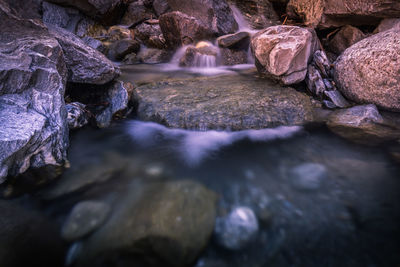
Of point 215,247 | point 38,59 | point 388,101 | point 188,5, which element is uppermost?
point 188,5

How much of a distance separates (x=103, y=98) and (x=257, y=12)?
904 cm

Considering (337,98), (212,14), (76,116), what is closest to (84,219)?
(76,116)

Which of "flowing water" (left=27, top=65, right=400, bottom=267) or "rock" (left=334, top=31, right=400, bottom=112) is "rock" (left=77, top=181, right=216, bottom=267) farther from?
"rock" (left=334, top=31, right=400, bottom=112)

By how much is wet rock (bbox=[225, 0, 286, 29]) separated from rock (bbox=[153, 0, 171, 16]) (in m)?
4.49

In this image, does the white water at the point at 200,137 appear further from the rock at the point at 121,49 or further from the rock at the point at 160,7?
the rock at the point at 160,7

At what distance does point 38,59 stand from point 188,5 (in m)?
7.69

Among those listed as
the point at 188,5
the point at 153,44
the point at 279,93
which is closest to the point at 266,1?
the point at 188,5

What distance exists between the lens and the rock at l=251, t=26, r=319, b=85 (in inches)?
145

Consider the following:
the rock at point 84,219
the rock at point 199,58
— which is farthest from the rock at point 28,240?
the rock at point 199,58

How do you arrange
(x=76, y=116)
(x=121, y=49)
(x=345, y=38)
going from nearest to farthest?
(x=76, y=116), (x=345, y=38), (x=121, y=49)

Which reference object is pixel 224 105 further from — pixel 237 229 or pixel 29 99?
pixel 29 99

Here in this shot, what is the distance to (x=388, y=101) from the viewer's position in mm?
3354

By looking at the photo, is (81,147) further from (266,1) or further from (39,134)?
(266,1)

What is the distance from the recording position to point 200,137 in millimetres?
2980
